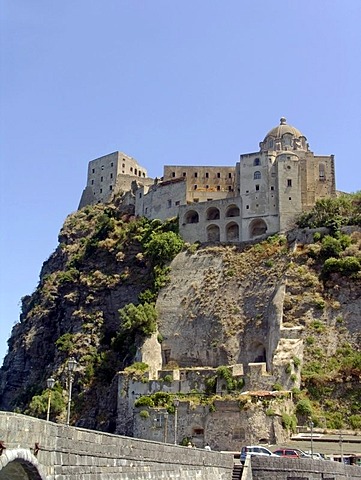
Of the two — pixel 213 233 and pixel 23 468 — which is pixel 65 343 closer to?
pixel 213 233

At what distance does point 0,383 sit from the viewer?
7619 centimetres

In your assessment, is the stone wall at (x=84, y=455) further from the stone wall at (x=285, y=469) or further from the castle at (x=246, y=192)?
the castle at (x=246, y=192)

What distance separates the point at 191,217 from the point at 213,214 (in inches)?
96.1

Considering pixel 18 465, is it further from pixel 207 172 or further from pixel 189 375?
pixel 207 172

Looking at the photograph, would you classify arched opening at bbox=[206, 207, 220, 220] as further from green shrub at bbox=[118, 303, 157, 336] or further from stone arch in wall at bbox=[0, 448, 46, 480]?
stone arch in wall at bbox=[0, 448, 46, 480]

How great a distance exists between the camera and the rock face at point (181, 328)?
49.9 m

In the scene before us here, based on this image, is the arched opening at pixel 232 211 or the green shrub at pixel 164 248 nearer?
the green shrub at pixel 164 248

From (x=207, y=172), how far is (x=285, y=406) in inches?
1519

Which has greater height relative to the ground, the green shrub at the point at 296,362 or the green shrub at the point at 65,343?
the green shrub at the point at 65,343

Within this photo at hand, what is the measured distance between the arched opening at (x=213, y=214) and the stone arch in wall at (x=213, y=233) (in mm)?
1214

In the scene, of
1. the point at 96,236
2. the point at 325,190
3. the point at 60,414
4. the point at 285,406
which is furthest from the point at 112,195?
the point at 285,406

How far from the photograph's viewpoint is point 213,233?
6988 centimetres

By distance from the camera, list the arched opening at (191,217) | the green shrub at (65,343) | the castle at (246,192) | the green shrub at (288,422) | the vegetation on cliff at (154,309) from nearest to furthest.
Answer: the green shrub at (288,422), the vegetation on cliff at (154,309), the green shrub at (65,343), the castle at (246,192), the arched opening at (191,217)

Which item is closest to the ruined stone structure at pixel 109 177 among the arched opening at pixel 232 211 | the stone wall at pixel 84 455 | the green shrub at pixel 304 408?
the arched opening at pixel 232 211
